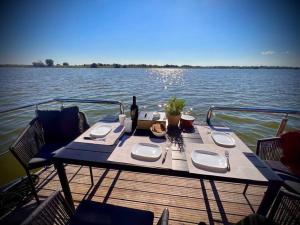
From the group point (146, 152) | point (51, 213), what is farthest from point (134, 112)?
point (51, 213)

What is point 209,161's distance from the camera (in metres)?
0.97

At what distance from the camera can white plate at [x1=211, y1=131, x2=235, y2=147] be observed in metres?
1.23

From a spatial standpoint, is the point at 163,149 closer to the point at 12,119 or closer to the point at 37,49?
the point at 12,119

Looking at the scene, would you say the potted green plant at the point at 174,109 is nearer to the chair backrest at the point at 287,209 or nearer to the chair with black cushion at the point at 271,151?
the chair backrest at the point at 287,209

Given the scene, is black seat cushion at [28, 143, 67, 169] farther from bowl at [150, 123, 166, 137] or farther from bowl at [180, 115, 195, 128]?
bowl at [180, 115, 195, 128]

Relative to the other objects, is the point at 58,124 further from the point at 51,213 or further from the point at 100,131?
the point at 51,213

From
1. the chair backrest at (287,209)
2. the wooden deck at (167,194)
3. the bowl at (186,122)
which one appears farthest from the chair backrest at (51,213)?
the chair backrest at (287,209)

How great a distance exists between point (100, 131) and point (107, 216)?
0.72 metres

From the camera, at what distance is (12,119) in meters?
6.89

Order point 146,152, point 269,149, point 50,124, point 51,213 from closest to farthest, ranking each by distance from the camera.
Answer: point 51,213 < point 146,152 < point 269,149 < point 50,124

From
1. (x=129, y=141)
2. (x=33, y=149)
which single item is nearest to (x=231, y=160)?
(x=129, y=141)

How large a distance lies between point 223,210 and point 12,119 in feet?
30.8

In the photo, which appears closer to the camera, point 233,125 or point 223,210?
point 223,210

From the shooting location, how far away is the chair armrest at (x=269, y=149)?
1700 millimetres
